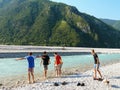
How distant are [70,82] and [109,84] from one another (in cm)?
296

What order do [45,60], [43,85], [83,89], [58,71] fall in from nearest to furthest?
1. [83,89]
2. [43,85]
3. [45,60]
4. [58,71]

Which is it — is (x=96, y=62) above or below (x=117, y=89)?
above

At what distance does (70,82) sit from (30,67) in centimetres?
321

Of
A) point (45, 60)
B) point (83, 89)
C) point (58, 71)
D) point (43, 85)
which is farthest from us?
point (58, 71)

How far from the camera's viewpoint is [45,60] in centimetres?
2567

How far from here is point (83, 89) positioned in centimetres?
1991

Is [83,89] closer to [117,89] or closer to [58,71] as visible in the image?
[117,89]

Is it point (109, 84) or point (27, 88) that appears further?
point (109, 84)

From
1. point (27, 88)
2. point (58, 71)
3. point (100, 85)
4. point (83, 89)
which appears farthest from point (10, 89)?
point (58, 71)

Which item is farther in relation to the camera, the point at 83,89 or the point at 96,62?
the point at 96,62

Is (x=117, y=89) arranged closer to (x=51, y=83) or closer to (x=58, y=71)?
(x=51, y=83)

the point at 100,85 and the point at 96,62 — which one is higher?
the point at 96,62

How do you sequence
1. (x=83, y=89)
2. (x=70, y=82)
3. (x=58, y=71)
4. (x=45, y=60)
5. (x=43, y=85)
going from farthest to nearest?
(x=58, y=71) < (x=45, y=60) < (x=70, y=82) < (x=43, y=85) < (x=83, y=89)

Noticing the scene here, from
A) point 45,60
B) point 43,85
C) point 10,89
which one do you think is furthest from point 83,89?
point 45,60
